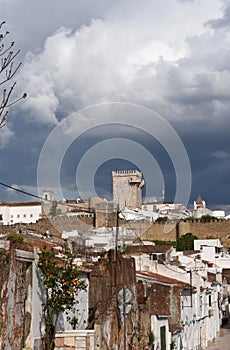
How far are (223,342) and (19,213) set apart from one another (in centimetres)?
7737

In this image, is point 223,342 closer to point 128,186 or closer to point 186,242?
point 186,242

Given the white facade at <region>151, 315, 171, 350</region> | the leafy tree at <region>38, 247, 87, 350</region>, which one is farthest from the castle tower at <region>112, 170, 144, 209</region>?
the leafy tree at <region>38, 247, 87, 350</region>

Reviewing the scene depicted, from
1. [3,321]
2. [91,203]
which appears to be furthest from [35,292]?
[91,203]

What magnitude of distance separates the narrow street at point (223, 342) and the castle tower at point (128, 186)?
6731 centimetres

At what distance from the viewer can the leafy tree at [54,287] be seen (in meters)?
12.2

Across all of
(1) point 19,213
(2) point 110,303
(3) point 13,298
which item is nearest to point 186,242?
(1) point 19,213

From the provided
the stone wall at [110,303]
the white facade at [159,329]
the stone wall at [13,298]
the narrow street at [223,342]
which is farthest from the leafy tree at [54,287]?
the narrow street at [223,342]

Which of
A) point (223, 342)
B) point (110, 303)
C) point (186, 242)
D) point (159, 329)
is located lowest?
point (223, 342)

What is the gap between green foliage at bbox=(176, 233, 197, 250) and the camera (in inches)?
3182

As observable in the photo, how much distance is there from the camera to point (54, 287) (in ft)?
40.6

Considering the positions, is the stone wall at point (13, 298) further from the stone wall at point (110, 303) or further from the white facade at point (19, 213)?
the white facade at point (19, 213)

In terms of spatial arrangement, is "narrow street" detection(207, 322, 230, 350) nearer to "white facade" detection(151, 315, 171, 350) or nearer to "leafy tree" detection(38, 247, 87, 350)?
"white facade" detection(151, 315, 171, 350)

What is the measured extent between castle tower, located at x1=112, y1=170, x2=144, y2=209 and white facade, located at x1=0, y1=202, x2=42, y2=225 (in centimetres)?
1578

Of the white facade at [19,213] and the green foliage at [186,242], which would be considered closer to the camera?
the green foliage at [186,242]
